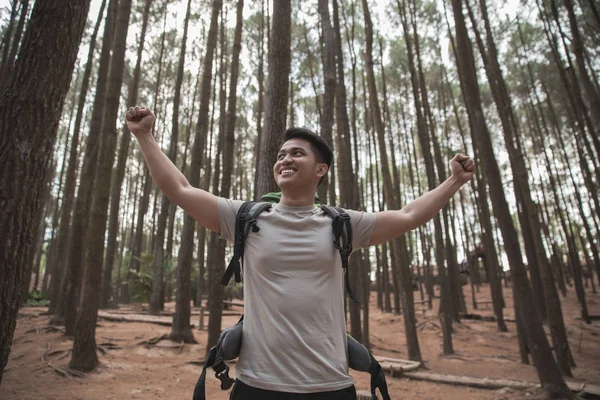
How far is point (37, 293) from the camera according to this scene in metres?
13.6

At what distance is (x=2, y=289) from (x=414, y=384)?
5317mm

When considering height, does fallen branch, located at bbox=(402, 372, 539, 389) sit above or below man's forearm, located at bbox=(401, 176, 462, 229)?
below

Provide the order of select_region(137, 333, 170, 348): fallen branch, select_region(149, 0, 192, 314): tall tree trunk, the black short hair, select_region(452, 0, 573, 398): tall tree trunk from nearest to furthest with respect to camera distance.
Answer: the black short hair → select_region(452, 0, 573, 398): tall tree trunk → select_region(137, 333, 170, 348): fallen branch → select_region(149, 0, 192, 314): tall tree trunk

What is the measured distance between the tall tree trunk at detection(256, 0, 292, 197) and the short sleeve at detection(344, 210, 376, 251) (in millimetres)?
1789

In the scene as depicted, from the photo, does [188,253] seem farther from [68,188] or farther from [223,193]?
[68,188]

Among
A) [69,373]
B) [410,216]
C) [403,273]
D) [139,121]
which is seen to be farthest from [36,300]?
[410,216]

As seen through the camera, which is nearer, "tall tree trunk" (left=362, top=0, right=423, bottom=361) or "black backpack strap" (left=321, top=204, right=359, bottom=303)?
"black backpack strap" (left=321, top=204, right=359, bottom=303)

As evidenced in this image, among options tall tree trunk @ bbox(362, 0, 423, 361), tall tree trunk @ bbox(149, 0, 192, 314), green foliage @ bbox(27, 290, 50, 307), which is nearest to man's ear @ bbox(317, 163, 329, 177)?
tall tree trunk @ bbox(362, 0, 423, 361)

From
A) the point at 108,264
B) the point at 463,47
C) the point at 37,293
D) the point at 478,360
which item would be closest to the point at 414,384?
the point at 478,360

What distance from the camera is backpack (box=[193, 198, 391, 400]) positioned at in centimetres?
126

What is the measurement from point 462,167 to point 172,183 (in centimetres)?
122

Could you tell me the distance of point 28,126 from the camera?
7.64 feet

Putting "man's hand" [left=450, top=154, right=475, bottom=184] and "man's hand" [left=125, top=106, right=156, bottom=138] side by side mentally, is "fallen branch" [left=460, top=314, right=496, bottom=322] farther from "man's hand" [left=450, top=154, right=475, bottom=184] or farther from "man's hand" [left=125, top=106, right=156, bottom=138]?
"man's hand" [left=125, top=106, right=156, bottom=138]

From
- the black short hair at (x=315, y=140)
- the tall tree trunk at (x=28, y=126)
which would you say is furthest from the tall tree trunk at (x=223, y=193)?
the black short hair at (x=315, y=140)
